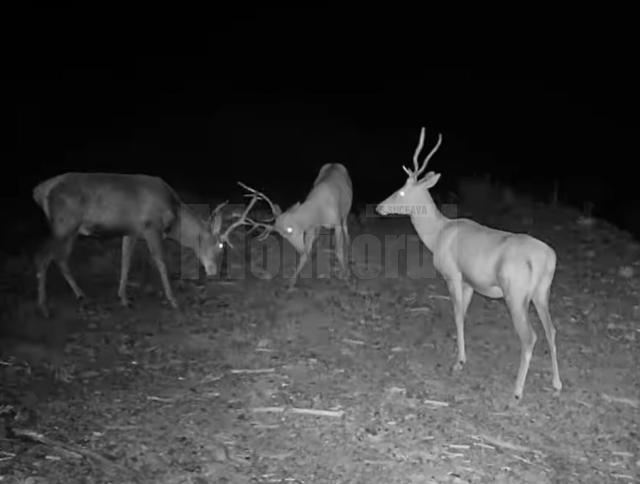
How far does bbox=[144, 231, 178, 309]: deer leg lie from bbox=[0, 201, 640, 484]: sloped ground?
238mm

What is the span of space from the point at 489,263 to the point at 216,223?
432 centimetres

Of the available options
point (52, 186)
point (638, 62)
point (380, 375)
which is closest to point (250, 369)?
point (380, 375)

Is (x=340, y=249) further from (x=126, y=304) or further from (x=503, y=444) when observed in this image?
(x=503, y=444)

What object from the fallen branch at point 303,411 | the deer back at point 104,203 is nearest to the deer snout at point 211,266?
the deer back at point 104,203

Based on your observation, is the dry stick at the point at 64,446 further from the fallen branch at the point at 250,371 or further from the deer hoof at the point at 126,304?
the deer hoof at the point at 126,304

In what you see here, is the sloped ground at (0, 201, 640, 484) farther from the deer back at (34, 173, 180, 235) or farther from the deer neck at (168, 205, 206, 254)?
the deer back at (34, 173, 180, 235)

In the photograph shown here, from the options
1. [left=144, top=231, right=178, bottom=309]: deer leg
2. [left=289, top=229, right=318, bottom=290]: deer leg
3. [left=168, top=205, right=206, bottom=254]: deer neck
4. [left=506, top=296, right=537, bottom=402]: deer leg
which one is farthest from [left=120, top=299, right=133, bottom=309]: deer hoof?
[left=506, top=296, right=537, bottom=402]: deer leg

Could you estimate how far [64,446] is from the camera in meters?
6.86

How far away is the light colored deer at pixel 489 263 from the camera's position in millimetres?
8367

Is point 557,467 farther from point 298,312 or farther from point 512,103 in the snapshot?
point 512,103

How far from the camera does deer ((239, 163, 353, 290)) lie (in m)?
12.5

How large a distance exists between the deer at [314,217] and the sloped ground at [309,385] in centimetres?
47

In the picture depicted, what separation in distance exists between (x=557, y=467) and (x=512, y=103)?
33.5 metres

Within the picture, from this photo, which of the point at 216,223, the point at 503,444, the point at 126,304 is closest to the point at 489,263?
the point at 503,444
